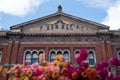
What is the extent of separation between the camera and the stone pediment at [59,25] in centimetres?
2853

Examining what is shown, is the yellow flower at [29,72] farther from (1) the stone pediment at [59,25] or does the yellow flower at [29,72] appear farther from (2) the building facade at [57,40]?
(1) the stone pediment at [59,25]

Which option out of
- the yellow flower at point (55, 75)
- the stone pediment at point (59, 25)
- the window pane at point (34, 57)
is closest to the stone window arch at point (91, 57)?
the stone pediment at point (59, 25)

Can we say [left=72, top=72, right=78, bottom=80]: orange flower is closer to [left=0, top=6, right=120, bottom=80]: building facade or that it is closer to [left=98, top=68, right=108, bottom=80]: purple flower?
[left=98, top=68, right=108, bottom=80]: purple flower

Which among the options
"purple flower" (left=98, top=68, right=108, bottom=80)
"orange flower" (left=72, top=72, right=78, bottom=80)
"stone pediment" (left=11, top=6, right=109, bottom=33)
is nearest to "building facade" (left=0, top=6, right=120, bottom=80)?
"stone pediment" (left=11, top=6, right=109, bottom=33)

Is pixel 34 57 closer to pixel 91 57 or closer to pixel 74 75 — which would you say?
pixel 91 57

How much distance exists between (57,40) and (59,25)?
2014 mm

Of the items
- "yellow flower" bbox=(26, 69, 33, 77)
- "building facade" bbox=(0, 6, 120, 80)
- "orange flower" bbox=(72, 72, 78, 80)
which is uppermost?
"building facade" bbox=(0, 6, 120, 80)

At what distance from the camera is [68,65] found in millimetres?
8312

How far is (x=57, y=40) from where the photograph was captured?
91.6ft

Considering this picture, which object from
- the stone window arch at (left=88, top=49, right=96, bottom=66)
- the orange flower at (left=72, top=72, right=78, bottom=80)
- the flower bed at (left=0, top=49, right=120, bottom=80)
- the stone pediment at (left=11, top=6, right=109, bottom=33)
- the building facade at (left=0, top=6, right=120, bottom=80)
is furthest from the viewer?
the stone pediment at (left=11, top=6, right=109, bottom=33)

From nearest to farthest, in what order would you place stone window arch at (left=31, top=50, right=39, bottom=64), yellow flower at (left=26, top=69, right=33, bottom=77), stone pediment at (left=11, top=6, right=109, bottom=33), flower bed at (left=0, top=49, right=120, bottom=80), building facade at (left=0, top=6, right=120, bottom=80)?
flower bed at (left=0, top=49, right=120, bottom=80), yellow flower at (left=26, top=69, right=33, bottom=77), building facade at (left=0, top=6, right=120, bottom=80), stone window arch at (left=31, top=50, right=39, bottom=64), stone pediment at (left=11, top=6, right=109, bottom=33)

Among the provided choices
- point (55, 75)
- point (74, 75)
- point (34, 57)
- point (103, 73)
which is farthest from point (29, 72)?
point (34, 57)

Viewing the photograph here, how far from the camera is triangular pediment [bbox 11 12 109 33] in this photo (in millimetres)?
28531

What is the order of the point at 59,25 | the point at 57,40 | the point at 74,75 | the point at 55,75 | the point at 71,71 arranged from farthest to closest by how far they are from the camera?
the point at 59,25
the point at 57,40
the point at 55,75
the point at 71,71
the point at 74,75
